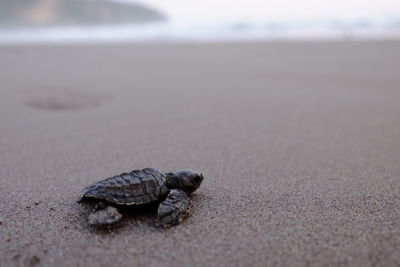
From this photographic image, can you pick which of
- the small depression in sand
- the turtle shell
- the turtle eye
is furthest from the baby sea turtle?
the small depression in sand

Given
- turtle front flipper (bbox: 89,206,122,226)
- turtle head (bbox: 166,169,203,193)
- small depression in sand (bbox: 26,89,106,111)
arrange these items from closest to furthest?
turtle front flipper (bbox: 89,206,122,226) → turtle head (bbox: 166,169,203,193) → small depression in sand (bbox: 26,89,106,111)

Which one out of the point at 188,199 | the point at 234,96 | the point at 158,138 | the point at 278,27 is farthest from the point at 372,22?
the point at 188,199

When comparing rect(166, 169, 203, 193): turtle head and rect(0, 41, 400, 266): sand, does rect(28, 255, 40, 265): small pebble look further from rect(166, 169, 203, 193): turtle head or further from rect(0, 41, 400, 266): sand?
rect(166, 169, 203, 193): turtle head

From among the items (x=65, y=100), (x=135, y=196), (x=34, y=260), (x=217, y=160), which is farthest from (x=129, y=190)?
(x=65, y=100)

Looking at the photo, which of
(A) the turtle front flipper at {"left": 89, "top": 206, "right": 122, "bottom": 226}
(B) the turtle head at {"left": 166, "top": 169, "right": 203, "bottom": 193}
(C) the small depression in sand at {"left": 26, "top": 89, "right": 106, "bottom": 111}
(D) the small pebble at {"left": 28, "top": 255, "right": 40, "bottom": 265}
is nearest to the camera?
(D) the small pebble at {"left": 28, "top": 255, "right": 40, "bottom": 265}

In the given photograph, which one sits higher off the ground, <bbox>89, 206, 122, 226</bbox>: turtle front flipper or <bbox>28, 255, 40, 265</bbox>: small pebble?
<bbox>89, 206, 122, 226</bbox>: turtle front flipper

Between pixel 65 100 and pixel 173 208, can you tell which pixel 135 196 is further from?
pixel 65 100

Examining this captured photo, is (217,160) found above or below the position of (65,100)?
below
